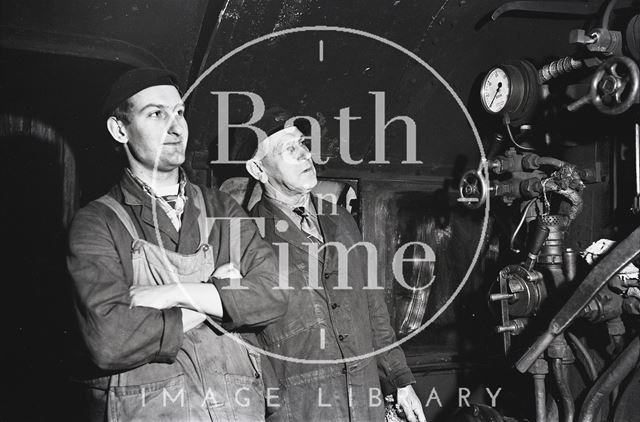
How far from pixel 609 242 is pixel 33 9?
2.93 m

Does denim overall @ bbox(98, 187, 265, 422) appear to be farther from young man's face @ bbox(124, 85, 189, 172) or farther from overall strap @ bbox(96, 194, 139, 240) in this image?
young man's face @ bbox(124, 85, 189, 172)

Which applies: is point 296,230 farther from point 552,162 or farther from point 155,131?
point 552,162

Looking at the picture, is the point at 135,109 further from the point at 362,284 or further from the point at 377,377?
the point at 377,377

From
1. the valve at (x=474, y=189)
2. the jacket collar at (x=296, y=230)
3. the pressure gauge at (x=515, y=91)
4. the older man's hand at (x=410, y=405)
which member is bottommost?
the older man's hand at (x=410, y=405)

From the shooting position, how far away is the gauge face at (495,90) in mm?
3070

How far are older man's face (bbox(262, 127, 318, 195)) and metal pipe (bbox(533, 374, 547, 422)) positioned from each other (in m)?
1.43

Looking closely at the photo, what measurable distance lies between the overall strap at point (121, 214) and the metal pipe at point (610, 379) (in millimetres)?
2106

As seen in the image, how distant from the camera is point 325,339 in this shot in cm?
266

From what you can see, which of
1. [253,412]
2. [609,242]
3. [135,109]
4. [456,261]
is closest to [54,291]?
[135,109]

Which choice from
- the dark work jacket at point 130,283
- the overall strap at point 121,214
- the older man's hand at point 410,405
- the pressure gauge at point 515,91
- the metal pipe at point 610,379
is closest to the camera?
the dark work jacket at point 130,283

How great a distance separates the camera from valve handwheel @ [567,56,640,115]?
2373 mm

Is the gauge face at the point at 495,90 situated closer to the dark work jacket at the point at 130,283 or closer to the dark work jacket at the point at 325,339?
the dark work jacket at the point at 325,339

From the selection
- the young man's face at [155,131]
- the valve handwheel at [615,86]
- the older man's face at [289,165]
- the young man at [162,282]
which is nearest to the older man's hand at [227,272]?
the young man at [162,282]

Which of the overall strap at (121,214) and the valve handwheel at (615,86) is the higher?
the valve handwheel at (615,86)
